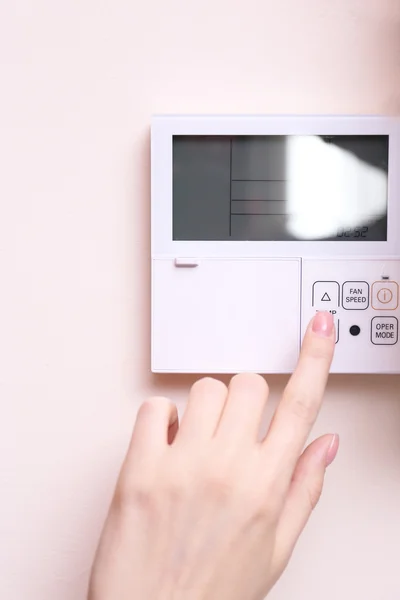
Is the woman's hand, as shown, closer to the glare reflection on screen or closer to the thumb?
the thumb

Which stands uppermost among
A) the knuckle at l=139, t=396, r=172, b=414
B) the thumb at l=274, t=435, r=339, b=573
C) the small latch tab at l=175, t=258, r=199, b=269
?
the small latch tab at l=175, t=258, r=199, b=269

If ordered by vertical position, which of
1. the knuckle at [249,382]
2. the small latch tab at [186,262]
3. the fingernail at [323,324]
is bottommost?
the knuckle at [249,382]

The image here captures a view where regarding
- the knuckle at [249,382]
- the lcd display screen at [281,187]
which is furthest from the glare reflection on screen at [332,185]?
the knuckle at [249,382]

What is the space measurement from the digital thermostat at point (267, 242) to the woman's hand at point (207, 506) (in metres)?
Result: 0.07

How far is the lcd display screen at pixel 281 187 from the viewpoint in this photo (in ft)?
1.28

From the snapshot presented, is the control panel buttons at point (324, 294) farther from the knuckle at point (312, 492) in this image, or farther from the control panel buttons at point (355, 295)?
the knuckle at point (312, 492)

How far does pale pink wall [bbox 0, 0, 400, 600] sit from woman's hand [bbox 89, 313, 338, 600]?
10 centimetres

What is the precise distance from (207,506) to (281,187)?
223 mm

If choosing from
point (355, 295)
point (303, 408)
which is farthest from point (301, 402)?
point (355, 295)

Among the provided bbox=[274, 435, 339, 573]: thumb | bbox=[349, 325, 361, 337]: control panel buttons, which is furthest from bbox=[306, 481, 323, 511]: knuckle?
bbox=[349, 325, 361, 337]: control panel buttons

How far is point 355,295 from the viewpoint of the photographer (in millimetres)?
394

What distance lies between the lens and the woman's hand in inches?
11.2

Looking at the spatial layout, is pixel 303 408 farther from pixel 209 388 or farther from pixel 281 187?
pixel 281 187

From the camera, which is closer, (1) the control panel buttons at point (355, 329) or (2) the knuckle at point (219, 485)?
(2) the knuckle at point (219, 485)
